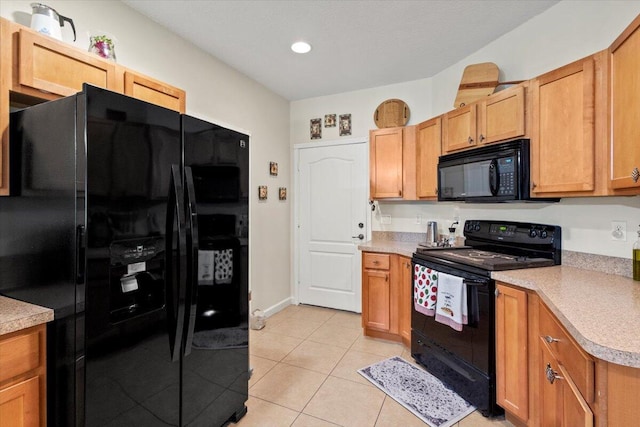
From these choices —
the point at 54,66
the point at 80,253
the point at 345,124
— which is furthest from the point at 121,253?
the point at 345,124

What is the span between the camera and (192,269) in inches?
60.9

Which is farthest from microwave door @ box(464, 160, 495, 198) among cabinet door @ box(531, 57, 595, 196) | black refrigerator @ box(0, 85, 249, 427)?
black refrigerator @ box(0, 85, 249, 427)

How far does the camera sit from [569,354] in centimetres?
120

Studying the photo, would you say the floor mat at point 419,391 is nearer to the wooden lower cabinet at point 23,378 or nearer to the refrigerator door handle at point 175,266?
the refrigerator door handle at point 175,266

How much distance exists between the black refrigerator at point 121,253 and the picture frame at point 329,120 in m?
2.40

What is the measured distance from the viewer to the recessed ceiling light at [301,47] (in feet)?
8.77

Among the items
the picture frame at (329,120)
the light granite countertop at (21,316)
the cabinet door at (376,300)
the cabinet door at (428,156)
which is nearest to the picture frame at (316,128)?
the picture frame at (329,120)

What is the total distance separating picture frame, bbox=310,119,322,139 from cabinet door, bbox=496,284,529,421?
280cm

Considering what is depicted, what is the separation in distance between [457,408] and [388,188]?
6.53ft

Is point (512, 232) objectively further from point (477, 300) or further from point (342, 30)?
point (342, 30)

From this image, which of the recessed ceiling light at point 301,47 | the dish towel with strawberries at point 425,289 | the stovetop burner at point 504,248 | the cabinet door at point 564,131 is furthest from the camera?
the recessed ceiling light at point 301,47

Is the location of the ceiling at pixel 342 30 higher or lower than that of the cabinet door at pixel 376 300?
higher

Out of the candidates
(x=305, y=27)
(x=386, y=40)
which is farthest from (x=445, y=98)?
(x=305, y=27)

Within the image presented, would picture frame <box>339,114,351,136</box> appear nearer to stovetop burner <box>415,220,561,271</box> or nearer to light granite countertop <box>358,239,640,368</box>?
stovetop burner <box>415,220,561,271</box>
